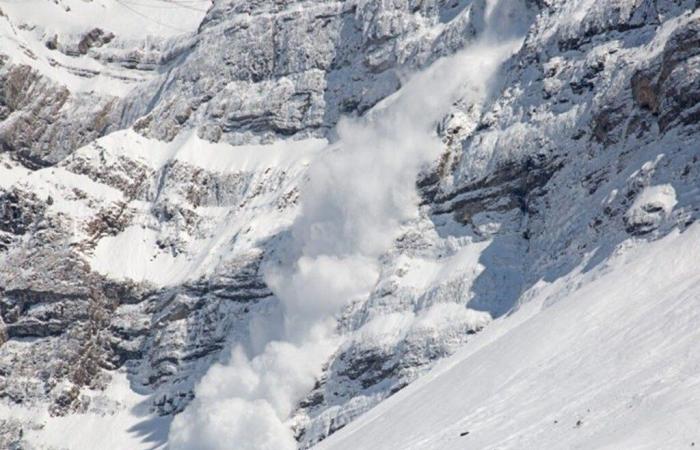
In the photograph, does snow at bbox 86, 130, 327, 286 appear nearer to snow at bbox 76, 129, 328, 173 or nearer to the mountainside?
snow at bbox 76, 129, 328, 173

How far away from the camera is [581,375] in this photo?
82938 mm

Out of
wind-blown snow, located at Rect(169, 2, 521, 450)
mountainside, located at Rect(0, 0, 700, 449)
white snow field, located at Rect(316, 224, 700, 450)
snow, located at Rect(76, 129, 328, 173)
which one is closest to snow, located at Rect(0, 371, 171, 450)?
mountainside, located at Rect(0, 0, 700, 449)

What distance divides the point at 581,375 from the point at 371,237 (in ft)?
238

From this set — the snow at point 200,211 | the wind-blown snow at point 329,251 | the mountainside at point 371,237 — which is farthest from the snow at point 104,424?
the snow at point 200,211

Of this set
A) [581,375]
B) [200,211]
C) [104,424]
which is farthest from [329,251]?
[581,375]

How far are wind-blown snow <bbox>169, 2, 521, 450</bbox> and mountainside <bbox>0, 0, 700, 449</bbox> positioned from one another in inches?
11.3

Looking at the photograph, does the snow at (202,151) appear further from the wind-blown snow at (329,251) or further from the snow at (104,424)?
the snow at (104,424)

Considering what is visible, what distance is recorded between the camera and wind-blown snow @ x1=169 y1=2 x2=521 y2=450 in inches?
5822

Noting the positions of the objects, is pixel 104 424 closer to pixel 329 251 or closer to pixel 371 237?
pixel 329 251

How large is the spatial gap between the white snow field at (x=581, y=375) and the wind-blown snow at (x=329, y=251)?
31.6 metres

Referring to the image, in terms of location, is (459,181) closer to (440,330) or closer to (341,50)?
(440,330)

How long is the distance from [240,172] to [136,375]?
88.1 feet

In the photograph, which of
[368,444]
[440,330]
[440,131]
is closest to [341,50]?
[440,131]

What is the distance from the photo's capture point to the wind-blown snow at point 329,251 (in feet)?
485
